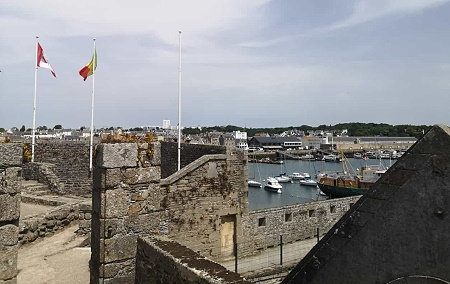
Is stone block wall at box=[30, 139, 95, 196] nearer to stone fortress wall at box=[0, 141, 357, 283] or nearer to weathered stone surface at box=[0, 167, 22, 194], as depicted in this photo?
stone fortress wall at box=[0, 141, 357, 283]

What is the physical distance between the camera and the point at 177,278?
13.4ft

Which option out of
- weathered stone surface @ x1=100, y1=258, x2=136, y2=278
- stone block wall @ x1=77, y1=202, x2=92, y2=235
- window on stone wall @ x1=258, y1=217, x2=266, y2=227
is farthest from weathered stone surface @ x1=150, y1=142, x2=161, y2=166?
window on stone wall @ x1=258, y1=217, x2=266, y2=227

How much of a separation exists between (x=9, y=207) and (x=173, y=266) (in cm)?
207

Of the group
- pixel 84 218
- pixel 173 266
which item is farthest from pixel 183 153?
pixel 173 266

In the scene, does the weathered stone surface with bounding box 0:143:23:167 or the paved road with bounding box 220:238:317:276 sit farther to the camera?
the paved road with bounding box 220:238:317:276

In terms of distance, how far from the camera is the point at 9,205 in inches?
173

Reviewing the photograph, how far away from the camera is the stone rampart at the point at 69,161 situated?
19500 mm

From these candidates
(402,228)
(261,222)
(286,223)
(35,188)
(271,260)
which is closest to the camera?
(402,228)

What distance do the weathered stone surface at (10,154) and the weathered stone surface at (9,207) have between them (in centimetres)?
38

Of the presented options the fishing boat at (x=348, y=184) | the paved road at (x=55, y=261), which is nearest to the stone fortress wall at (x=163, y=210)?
the paved road at (x=55, y=261)

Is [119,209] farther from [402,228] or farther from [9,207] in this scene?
[402,228]

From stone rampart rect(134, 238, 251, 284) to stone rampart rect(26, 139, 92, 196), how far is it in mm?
15473

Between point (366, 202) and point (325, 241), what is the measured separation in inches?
20.6

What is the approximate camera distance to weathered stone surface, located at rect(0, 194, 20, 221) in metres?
4.32
